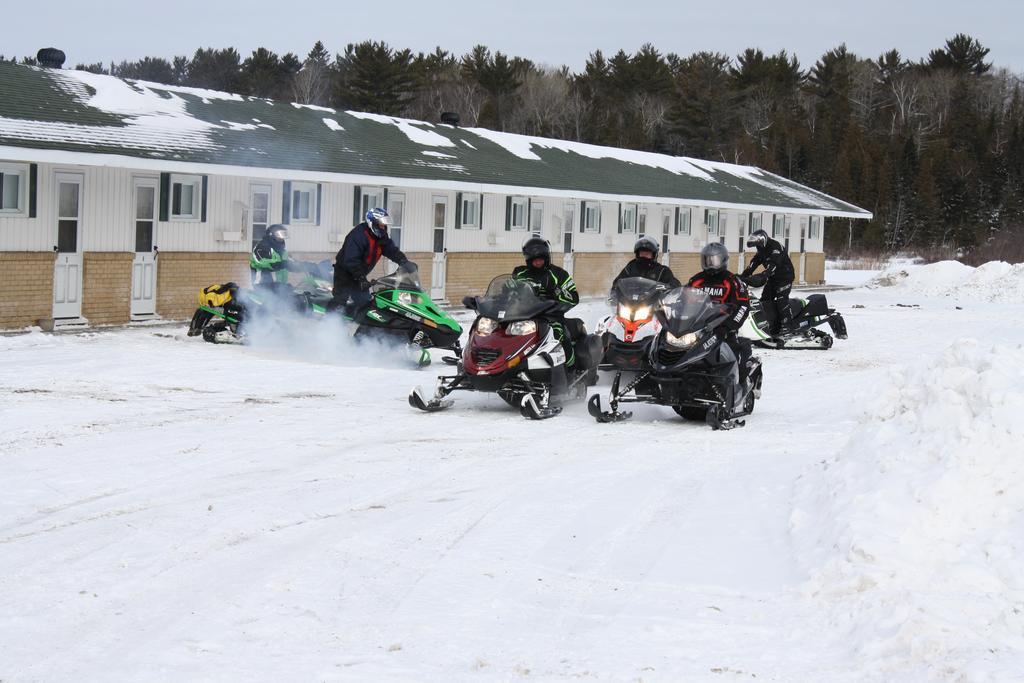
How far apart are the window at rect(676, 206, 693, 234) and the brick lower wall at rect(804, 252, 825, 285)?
862 centimetres

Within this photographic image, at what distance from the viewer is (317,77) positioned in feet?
333

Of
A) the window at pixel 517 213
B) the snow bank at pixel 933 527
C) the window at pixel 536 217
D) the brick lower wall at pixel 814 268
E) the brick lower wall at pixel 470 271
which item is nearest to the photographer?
the snow bank at pixel 933 527

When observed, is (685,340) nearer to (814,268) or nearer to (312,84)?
(814,268)

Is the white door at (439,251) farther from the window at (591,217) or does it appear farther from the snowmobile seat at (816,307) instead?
the snowmobile seat at (816,307)

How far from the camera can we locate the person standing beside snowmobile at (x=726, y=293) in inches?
502

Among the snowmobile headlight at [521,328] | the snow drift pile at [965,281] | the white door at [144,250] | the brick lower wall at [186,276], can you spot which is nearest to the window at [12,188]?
the white door at [144,250]

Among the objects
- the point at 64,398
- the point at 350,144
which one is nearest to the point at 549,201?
the point at 350,144

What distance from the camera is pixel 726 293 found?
13.5 m

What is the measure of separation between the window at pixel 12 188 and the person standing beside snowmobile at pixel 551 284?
34.2 ft

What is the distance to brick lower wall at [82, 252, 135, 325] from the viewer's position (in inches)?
843

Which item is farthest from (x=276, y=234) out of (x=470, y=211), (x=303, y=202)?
(x=470, y=211)

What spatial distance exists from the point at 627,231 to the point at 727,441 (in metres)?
29.3

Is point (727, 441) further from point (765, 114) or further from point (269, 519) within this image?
point (765, 114)

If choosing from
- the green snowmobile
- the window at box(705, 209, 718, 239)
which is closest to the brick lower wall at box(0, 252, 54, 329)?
the green snowmobile
